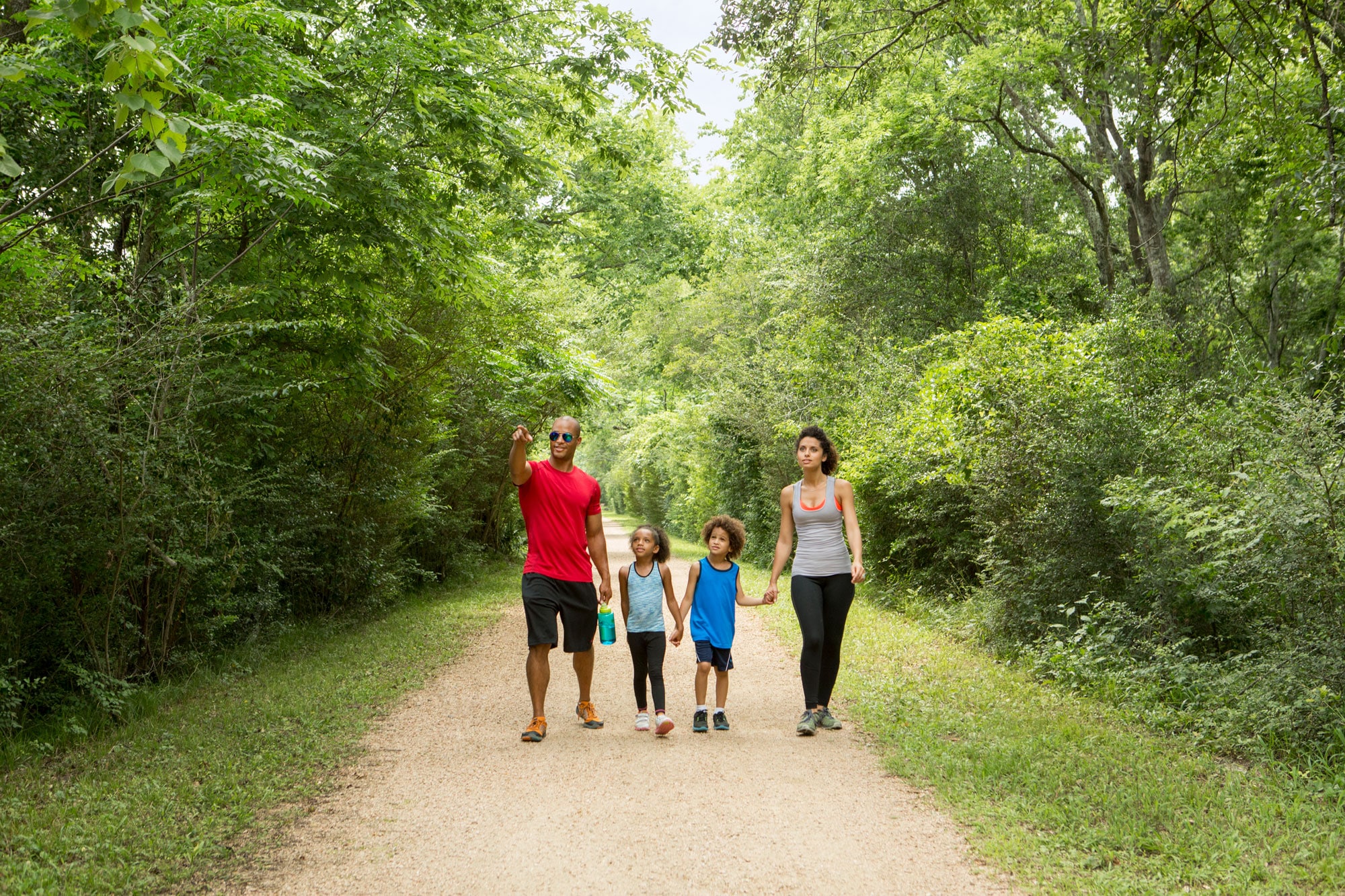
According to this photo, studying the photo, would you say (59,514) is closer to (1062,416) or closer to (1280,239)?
(1062,416)

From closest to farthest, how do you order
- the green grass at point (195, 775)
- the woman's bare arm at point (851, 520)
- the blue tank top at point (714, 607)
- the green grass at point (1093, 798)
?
the green grass at point (1093, 798)
the green grass at point (195, 775)
the woman's bare arm at point (851, 520)
the blue tank top at point (714, 607)

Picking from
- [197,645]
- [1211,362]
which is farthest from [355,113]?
[1211,362]

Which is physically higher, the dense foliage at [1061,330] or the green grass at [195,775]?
the dense foliage at [1061,330]

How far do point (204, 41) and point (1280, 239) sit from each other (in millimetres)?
20183

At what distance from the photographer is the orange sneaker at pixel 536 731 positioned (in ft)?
20.6

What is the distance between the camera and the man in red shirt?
6.25 metres

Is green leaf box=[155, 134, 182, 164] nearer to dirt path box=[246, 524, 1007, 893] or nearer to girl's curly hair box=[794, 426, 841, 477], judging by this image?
dirt path box=[246, 524, 1007, 893]

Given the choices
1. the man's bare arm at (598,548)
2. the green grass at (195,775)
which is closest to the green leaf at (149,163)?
the green grass at (195,775)

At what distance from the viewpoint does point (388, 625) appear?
38.7 feet

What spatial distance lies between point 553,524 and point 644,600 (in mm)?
818

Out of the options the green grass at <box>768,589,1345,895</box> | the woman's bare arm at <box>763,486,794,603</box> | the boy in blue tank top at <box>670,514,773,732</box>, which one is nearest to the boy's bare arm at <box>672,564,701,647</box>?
the boy in blue tank top at <box>670,514,773,732</box>

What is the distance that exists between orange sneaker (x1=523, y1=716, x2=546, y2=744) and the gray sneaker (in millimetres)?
1868

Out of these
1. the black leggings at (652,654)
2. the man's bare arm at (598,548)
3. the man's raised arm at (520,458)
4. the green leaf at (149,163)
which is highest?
the green leaf at (149,163)

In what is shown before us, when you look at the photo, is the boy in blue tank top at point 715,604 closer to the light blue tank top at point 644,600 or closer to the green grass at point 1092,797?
the light blue tank top at point 644,600
